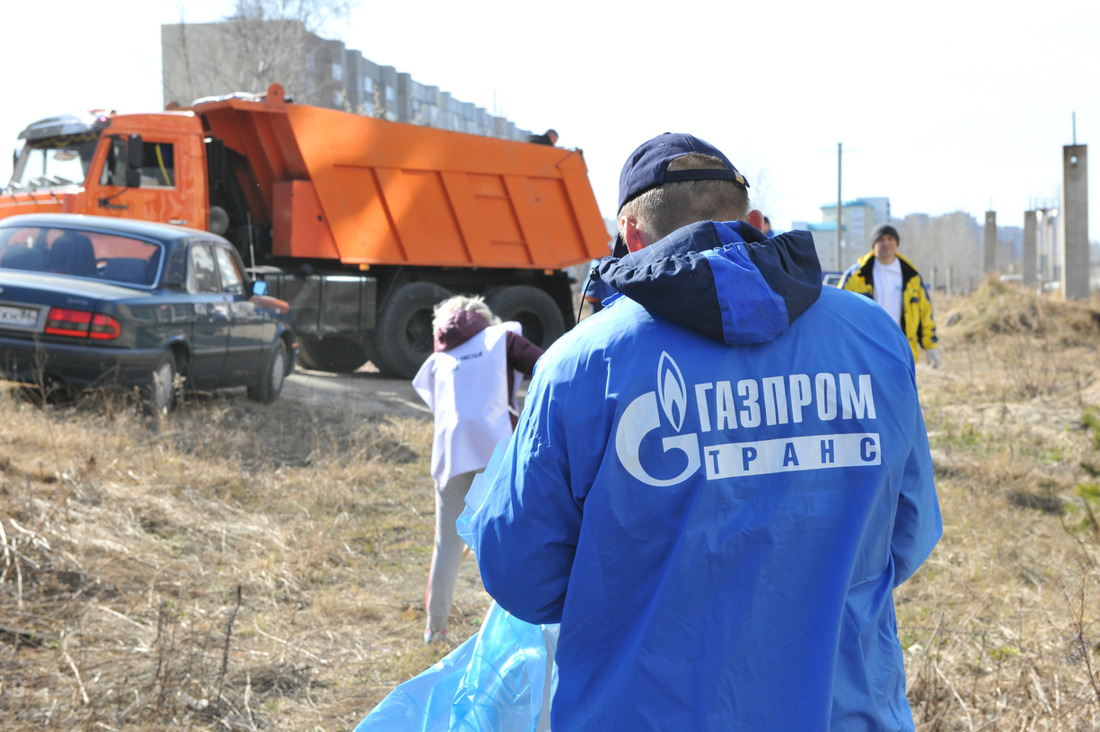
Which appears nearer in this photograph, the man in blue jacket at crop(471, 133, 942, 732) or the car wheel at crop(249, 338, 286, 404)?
the man in blue jacket at crop(471, 133, 942, 732)

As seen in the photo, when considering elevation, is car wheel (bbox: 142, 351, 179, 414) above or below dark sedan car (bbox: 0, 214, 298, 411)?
below

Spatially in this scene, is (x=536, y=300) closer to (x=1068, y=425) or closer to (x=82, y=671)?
(x=1068, y=425)

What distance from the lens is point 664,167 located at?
65.7 inches

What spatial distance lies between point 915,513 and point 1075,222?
2629 cm

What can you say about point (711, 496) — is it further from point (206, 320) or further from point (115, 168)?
point (115, 168)

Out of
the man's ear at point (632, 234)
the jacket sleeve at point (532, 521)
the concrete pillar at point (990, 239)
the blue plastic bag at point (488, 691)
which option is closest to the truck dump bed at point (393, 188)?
the blue plastic bag at point (488, 691)

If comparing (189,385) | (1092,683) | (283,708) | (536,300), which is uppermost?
(536,300)

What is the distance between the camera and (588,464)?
1515 millimetres

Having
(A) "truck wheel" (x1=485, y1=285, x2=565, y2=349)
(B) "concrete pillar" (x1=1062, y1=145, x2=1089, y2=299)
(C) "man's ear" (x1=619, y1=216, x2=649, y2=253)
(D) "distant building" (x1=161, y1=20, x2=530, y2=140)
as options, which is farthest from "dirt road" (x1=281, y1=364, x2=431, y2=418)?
(B) "concrete pillar" (x1=1062, y1=145, x2=1089, y2=299)

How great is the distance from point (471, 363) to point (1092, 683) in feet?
8.02

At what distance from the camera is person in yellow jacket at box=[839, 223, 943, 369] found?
8.09 metres

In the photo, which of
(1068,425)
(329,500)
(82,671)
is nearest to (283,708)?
(82,671)

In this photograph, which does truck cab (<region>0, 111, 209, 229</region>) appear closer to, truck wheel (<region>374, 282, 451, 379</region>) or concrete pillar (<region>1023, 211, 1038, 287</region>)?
truck wheel (<region>374, 282, 451, 379</region>)

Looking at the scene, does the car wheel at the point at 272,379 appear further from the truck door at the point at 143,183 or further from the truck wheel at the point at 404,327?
the truck wheel at the point at 404,327
